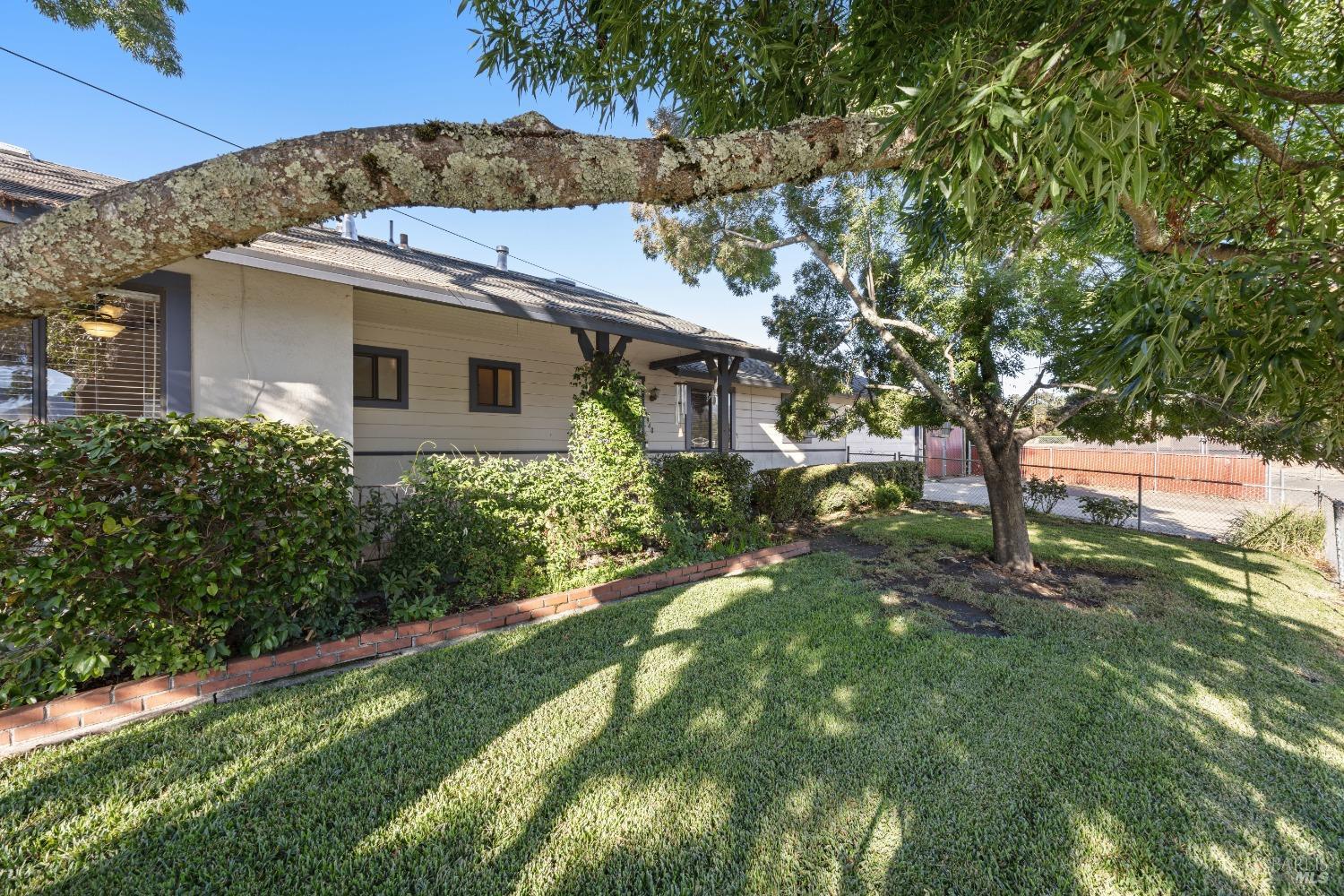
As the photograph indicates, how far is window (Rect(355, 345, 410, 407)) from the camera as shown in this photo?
7.11 meters

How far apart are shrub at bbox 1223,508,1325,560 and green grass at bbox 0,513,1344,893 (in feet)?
20.6

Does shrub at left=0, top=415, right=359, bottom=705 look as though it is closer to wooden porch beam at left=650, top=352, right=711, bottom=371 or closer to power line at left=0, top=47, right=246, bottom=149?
power line at left=0, top=47, right=246, bottom=149

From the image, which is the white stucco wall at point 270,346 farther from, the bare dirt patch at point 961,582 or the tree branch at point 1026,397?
the tree branch at point 1026,397

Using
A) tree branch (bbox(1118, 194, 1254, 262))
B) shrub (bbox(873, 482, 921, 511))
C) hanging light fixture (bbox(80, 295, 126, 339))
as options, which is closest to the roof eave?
hanging light fixture (bbox(80, 295, 126, 339))

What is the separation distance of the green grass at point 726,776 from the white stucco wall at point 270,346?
275cm

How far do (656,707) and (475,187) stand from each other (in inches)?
115

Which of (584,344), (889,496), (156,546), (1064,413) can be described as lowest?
(889,496)

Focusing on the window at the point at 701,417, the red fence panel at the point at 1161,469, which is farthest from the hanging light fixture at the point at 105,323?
the red fence panel at the point at 1161,469

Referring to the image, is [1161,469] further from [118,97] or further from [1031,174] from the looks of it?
[118,97]

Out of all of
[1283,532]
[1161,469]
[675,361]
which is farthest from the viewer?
[1161,469]

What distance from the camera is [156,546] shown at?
124 inches

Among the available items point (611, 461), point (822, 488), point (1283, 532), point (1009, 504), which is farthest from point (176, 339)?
point (1283, 532)

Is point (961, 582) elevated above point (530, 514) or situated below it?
below

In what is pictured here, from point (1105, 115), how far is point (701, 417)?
35.0 ft
